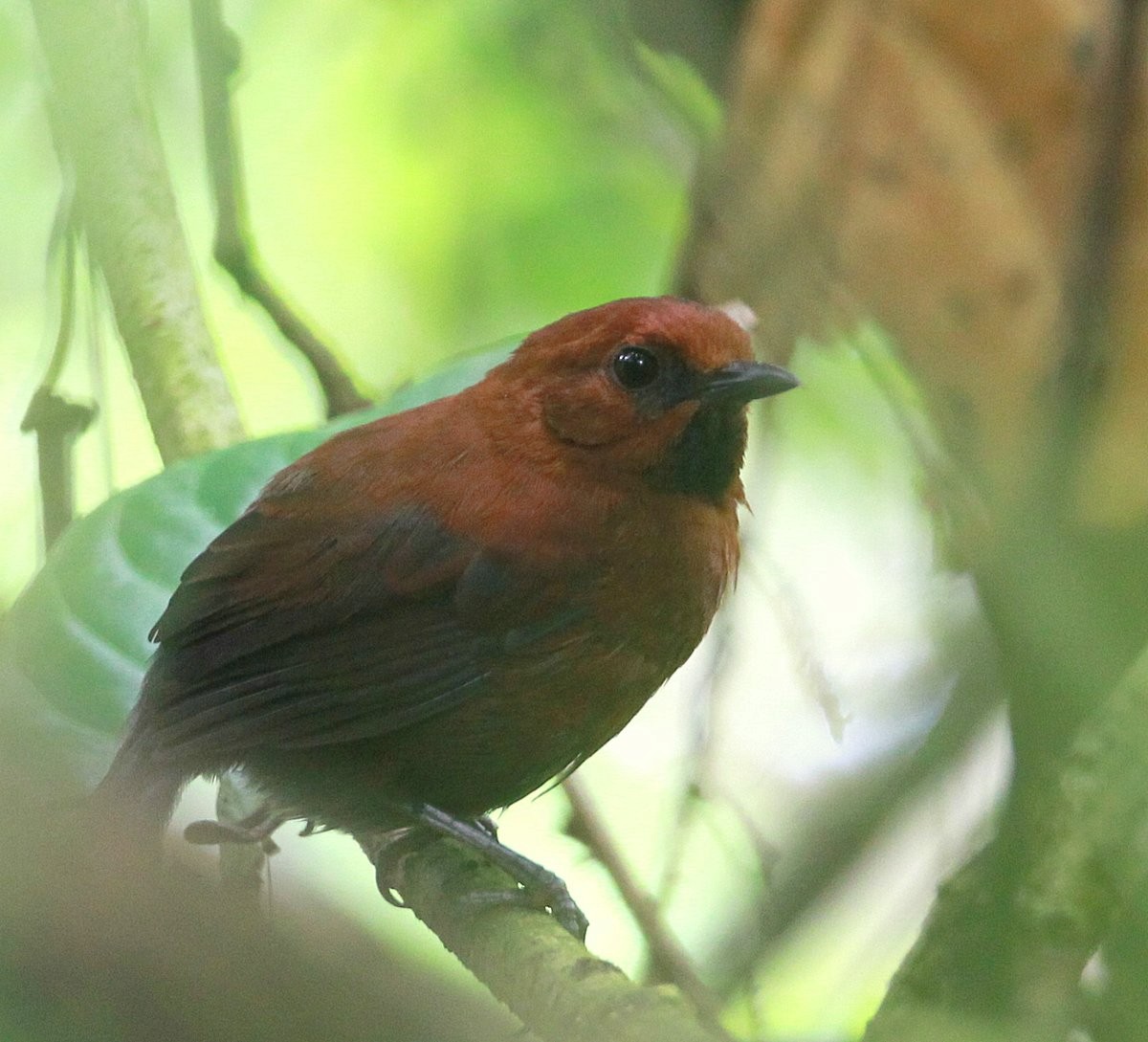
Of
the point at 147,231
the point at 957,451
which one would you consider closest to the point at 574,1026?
the point at 957,451

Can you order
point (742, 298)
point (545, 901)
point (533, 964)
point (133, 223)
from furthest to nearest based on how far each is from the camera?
point (742, 298), point (133, 223), point (545, 901), point (533, 964)

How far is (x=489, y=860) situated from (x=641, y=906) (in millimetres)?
312

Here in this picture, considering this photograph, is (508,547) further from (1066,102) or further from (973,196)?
(1066,102)

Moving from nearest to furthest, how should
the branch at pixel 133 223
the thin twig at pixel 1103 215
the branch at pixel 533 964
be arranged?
1. the branch at pixel 533 964
2. the thin twig at pixel 1103 215
3. the branch at pixel 133 223

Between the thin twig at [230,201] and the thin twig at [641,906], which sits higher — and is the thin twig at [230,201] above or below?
above

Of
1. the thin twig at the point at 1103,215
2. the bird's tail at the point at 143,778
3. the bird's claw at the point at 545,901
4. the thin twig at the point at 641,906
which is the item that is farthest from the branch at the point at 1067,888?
the bird's tail at the point at 143,778

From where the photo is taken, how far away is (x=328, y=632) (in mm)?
2588

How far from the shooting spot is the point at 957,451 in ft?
8.23

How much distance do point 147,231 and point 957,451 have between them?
1612 millimetres

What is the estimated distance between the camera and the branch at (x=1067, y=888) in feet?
4.65

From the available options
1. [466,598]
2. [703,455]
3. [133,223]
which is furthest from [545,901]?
[133,223]

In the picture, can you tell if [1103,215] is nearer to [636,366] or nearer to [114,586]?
[636,366]

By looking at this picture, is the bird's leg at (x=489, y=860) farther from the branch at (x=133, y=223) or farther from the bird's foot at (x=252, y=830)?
the branch at (x=133, y=223)

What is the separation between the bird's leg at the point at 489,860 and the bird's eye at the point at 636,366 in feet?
2.70
